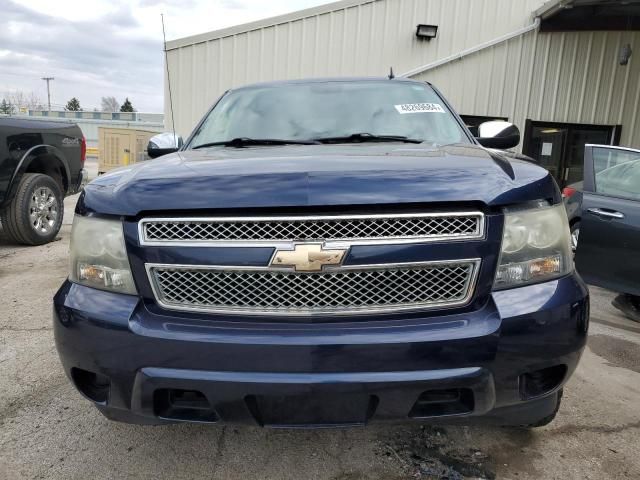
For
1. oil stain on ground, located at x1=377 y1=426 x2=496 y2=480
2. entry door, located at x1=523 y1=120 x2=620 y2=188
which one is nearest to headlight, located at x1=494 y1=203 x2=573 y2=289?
oil stain on ground, located at x1=377 y1=426 x2=496 y2=480

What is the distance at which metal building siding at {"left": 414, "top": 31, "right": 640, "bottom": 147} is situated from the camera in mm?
10070

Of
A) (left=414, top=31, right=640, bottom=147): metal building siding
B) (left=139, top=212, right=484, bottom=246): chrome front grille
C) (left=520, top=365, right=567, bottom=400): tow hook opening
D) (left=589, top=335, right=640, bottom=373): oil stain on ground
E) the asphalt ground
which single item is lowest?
(left=589, top=335, right=640, bottom=373): oil stain on ground

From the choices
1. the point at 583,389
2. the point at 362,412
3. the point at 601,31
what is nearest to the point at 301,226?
the point at 362,412

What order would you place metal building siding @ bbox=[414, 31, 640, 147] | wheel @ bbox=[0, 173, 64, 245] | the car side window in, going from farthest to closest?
metal building siding @ bbox=[414, 31, 640, 147] → wheel @ bbox=[0, 173, 64, 245] → the car side window

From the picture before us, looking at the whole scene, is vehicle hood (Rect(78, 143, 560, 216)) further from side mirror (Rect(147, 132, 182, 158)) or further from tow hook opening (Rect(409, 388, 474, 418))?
side mirror (Rect(147, 132, 182, 158))

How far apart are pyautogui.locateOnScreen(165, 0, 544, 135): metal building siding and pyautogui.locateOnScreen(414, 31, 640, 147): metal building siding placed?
153mm

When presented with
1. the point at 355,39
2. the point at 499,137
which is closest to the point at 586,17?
the point at 355,39

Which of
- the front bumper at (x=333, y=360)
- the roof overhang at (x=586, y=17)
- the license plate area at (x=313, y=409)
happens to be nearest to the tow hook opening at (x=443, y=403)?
the front bumper at (x=333, y=360)

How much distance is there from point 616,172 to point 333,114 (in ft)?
9.10

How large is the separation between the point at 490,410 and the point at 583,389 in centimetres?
154

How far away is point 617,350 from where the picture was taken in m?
3.50

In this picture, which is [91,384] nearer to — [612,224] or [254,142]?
[254,142]

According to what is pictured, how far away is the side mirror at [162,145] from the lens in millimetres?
3059

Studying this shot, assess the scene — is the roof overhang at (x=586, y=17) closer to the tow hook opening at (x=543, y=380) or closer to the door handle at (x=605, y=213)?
the door handle at (x=605, y=213)
